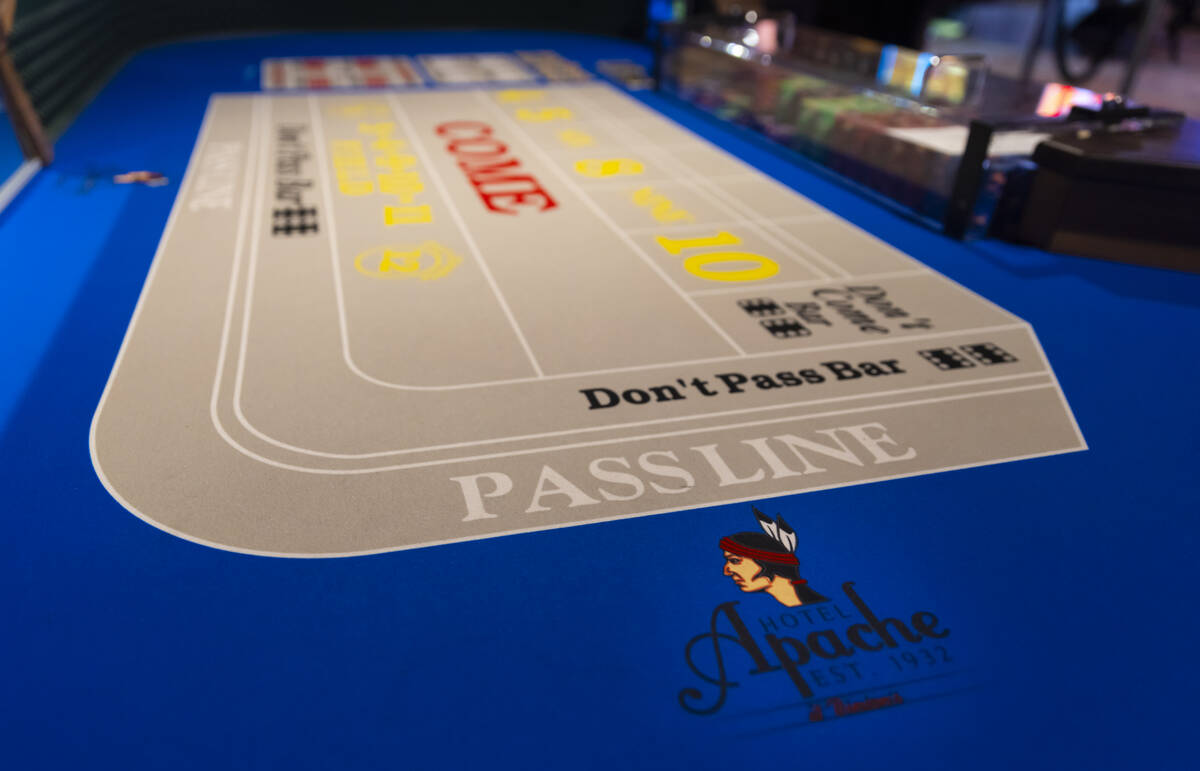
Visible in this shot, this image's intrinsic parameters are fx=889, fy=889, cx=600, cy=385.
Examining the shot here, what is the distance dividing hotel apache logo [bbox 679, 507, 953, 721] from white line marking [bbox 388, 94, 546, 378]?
1.26 metres

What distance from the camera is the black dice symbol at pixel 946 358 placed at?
10.8 feet

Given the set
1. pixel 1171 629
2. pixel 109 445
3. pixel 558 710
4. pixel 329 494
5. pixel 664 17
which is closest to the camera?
pixel 558 710

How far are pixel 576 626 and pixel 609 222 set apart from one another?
2.97 metres

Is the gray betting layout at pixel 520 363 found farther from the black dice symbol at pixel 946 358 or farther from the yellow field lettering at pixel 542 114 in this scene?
the yellow field lettering at pixel 542 114

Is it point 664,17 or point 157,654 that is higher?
point 664,17

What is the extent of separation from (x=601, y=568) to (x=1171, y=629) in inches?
54.9

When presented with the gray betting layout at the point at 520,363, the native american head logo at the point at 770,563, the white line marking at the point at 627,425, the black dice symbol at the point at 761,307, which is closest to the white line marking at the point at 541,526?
the gray betting layout at the point at 520,363

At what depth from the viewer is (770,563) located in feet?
7.52

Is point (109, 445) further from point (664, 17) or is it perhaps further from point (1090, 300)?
point (664, 17)

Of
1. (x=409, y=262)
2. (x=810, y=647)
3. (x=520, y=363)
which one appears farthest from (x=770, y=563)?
(x=409, y=262)

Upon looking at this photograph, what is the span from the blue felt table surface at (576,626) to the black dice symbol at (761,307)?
45.7 inches

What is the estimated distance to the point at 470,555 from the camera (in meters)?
2.30

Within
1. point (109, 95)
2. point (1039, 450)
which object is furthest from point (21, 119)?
point (1039, 450)

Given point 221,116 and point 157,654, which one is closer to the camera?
point 157,654
